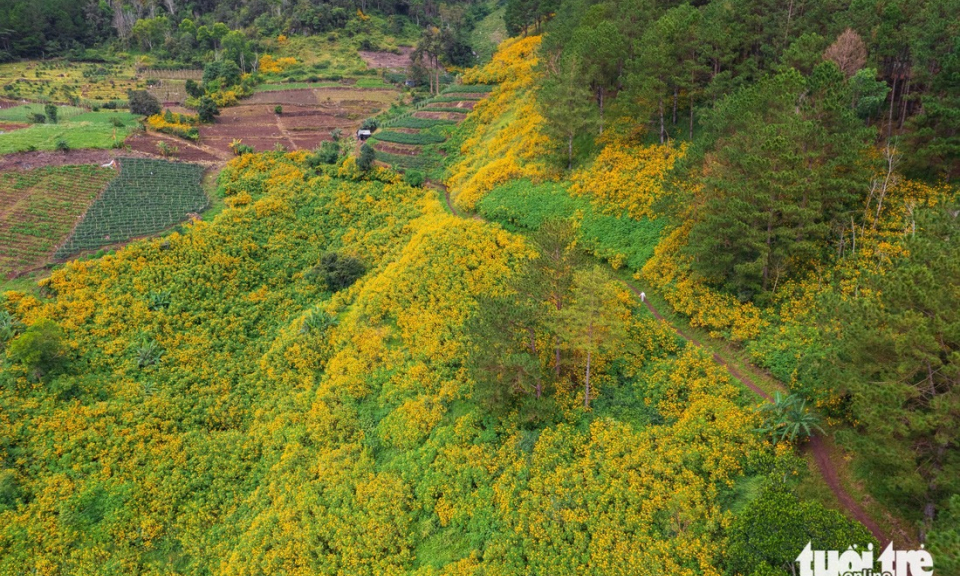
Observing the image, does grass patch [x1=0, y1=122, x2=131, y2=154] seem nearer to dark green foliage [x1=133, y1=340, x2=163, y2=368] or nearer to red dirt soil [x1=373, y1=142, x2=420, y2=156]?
red dirt soil [x1=373, y1=142, x2=420, y2=156]

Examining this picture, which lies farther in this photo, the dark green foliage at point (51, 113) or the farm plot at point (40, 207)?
A: the dark green foliage at point (51, 113)

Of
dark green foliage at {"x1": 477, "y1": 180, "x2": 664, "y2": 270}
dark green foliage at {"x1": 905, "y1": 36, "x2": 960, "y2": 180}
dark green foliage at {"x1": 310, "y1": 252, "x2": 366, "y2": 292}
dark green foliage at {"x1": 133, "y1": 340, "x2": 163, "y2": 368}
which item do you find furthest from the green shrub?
dark green foliage at {"x1": 905, "y1": 36, "x2": 960, "y2": 180}

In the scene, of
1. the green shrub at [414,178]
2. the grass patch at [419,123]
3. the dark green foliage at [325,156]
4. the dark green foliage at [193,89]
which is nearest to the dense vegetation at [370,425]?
the green shrub at [414,178]

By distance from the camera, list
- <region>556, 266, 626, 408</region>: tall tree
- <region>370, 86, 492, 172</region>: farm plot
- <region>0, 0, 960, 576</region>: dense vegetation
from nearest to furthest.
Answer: <region>0, 0, 960, 576</region>: dense vegetation → <region>556, 266, 626, 408</region>: tall tree → <region>370, 86, 492, 172</region>: farm plot

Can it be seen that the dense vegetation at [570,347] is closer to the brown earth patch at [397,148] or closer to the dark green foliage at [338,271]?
the dark green foliage at [338,271]

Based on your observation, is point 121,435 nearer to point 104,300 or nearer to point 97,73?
point 104,300

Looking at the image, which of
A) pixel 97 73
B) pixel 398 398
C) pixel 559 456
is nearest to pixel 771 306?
pixel 559 456

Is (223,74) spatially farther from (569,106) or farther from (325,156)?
(569,106)
